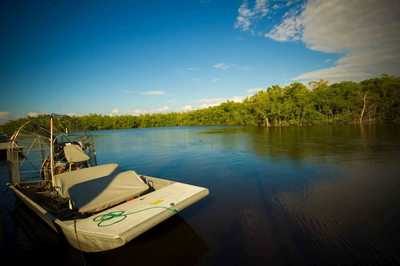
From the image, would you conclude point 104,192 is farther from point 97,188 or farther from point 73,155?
point 73,155

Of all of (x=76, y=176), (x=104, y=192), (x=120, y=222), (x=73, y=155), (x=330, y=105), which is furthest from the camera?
(x=330, y=105)

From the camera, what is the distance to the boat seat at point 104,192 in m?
4.57

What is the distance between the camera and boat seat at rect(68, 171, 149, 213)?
4.57 m

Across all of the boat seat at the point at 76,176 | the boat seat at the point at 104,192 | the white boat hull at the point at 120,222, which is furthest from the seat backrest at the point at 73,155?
the boat seat at the point at 104,192

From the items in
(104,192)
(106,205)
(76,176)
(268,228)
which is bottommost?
(268,228)

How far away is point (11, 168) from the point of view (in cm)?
837

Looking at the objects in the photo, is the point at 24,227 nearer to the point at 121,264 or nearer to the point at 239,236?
the point at 121,264

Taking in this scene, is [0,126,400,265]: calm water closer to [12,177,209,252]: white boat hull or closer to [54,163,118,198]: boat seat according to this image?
[12,177,209,252]: white boat hull

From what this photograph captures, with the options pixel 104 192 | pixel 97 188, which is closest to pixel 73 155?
pixel 97 188

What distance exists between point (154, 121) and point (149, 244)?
99882 mm

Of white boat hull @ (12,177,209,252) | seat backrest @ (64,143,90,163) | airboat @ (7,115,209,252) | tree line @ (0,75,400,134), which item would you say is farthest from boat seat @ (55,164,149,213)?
tree line @ (0,75,400,134)

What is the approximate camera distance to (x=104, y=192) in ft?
16.4

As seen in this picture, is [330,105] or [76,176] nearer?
[76,176]

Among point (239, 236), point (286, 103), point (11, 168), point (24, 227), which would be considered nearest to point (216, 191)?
point (239, 236)
